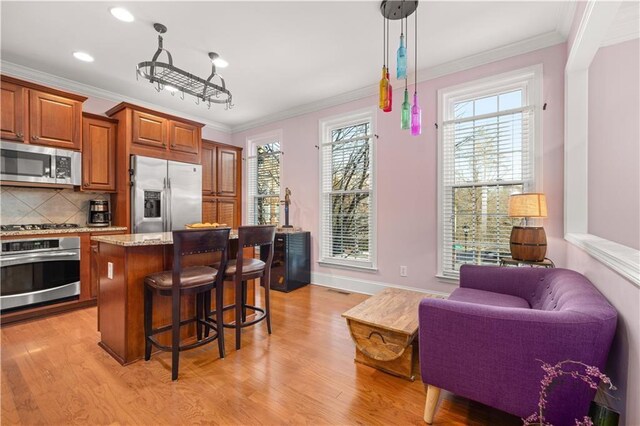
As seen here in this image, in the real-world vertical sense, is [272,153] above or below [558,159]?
above

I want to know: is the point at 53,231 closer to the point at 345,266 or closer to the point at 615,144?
the point at 345,266

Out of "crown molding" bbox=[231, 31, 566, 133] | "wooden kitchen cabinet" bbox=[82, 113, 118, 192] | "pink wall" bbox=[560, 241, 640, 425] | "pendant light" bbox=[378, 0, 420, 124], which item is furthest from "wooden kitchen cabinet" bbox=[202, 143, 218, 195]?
"pink wall" bbox=[560, 241, 640, 425]

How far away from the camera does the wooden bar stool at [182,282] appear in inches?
72.9

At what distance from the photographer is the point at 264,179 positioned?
17.3 feet

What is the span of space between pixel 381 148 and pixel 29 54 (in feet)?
13.6

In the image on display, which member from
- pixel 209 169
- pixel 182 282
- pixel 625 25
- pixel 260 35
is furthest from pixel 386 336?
pixel 209 169

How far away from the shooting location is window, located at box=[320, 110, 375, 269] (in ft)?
12.9

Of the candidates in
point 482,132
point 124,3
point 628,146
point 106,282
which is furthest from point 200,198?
point 628,146

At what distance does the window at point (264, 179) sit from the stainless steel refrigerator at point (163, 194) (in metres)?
1.21

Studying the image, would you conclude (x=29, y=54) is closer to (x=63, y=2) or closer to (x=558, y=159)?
(x=63, y=2)

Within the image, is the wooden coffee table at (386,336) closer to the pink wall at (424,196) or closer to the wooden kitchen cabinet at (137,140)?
the pink wall at (424,196)

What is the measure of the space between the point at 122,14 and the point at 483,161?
376 cm

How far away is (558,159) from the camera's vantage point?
267 cm

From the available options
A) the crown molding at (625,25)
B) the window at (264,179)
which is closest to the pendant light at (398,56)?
the crown molding at (625,25)
